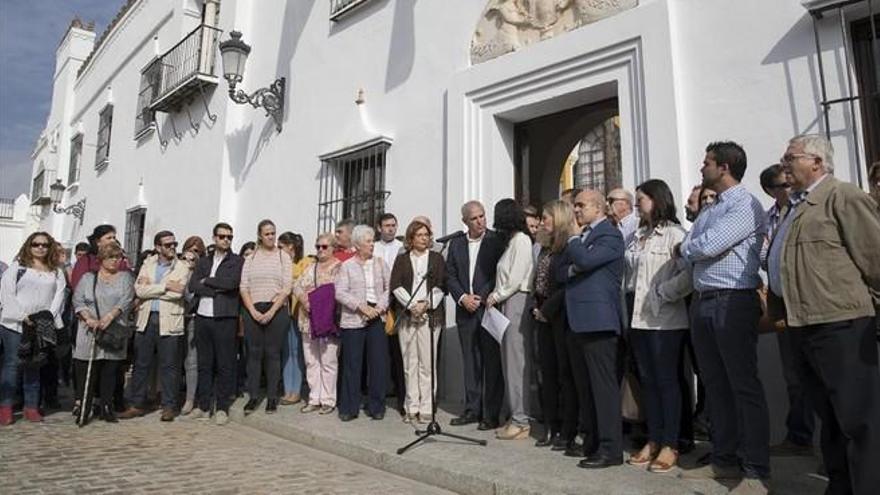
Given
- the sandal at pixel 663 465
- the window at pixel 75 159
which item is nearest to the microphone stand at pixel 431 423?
the sandal at pixel 663 465

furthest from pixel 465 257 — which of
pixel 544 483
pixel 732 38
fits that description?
pixel 732 38

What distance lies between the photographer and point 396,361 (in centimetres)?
605

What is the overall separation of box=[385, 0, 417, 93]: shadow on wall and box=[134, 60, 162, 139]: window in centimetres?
708

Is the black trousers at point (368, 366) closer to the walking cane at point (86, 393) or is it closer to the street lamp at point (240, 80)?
the walking cane at point (86, 393)

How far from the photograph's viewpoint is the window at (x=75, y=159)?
18053 mm

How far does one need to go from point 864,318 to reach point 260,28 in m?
9.47

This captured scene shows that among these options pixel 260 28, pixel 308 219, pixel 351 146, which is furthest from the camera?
pixel 260 28

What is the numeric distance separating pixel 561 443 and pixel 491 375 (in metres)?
0.87

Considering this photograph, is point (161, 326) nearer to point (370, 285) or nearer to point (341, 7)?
point (370, 285)

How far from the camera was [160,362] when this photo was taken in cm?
610

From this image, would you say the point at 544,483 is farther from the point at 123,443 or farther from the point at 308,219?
the point at 308,219

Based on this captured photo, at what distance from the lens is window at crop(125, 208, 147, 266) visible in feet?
42.9

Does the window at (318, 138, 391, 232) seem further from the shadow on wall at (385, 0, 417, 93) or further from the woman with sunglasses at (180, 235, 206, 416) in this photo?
the woman with sunglasses at (180, 235, 206, 416)

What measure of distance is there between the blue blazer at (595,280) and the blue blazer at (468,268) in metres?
1.13
